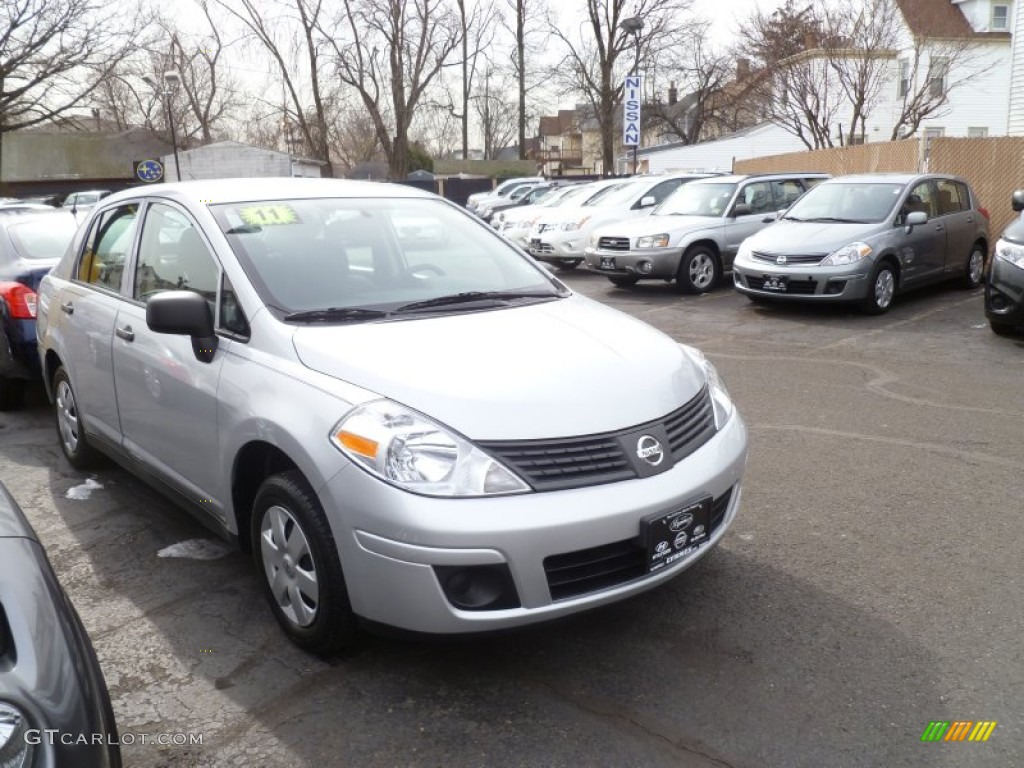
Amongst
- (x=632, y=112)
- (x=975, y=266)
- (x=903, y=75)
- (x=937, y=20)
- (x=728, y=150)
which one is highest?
(x=937, y=20)

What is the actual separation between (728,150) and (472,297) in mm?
43858

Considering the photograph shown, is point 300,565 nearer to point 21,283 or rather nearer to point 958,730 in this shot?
point 958,730

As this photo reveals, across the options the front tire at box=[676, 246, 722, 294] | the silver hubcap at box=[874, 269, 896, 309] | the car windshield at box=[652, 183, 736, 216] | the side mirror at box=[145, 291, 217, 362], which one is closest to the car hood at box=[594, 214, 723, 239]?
the car windshield at box=[652, 183, 736, 216]

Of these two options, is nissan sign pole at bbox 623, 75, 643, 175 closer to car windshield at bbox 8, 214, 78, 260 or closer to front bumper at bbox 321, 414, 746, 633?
car windshield at bbox 8, 214, 78, 260

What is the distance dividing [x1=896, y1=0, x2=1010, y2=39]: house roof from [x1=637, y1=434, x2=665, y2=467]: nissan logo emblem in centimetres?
3542

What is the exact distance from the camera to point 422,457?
278 centimetres

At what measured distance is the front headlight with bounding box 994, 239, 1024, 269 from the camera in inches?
320

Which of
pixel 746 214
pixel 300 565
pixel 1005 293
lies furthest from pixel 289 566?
pixel 746 214

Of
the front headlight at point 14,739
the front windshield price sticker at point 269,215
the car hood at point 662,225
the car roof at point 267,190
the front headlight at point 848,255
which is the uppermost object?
the car roof at point 267,190

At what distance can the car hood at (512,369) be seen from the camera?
2889 millimetres

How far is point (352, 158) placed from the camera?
6875 cm

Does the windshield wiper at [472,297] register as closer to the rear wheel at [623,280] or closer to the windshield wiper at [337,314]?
the windshield wiper at [337,314]

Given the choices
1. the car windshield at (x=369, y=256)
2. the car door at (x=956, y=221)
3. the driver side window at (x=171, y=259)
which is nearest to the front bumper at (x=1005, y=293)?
the car door at (x=956, y=221)

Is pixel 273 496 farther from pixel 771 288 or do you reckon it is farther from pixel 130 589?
pixel 771 288
